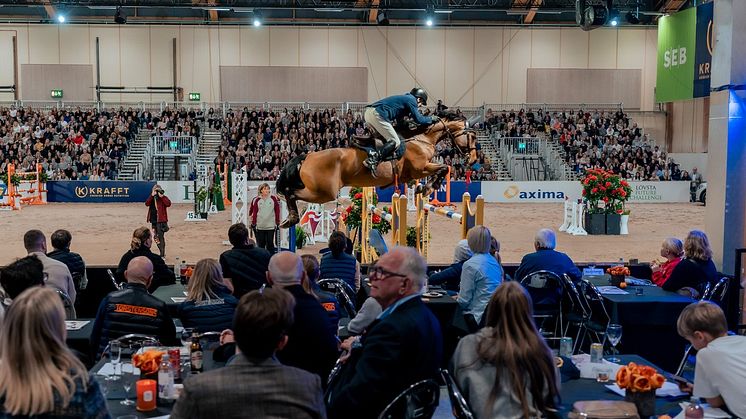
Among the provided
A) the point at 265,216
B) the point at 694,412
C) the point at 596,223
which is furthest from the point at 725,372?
the point at 596,223

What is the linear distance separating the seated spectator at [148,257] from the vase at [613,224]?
12.7 metres

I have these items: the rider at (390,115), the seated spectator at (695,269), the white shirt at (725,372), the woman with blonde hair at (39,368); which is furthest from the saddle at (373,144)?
the woman with blonde hair at (39,368)

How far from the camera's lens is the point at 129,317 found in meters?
5.16

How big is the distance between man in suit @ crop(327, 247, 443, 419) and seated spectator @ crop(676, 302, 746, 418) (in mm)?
1198

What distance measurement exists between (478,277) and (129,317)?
2805 millimetres

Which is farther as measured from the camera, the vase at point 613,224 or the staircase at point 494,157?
the staircase at point 494,157

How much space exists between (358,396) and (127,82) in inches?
1285

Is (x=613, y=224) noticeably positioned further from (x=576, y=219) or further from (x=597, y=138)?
(x=597, y=138)

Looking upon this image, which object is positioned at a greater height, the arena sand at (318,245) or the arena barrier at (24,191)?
the arena barrier at (24,191)

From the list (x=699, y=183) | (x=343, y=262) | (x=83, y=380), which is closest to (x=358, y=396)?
(x=83, y=380)

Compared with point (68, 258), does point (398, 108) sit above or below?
above

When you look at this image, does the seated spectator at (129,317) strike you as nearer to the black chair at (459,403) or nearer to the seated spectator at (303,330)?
the seated spectator at (303,330)

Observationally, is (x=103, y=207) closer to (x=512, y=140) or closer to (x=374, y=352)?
(x=512, y=140)

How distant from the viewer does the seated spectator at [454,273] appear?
764cm
